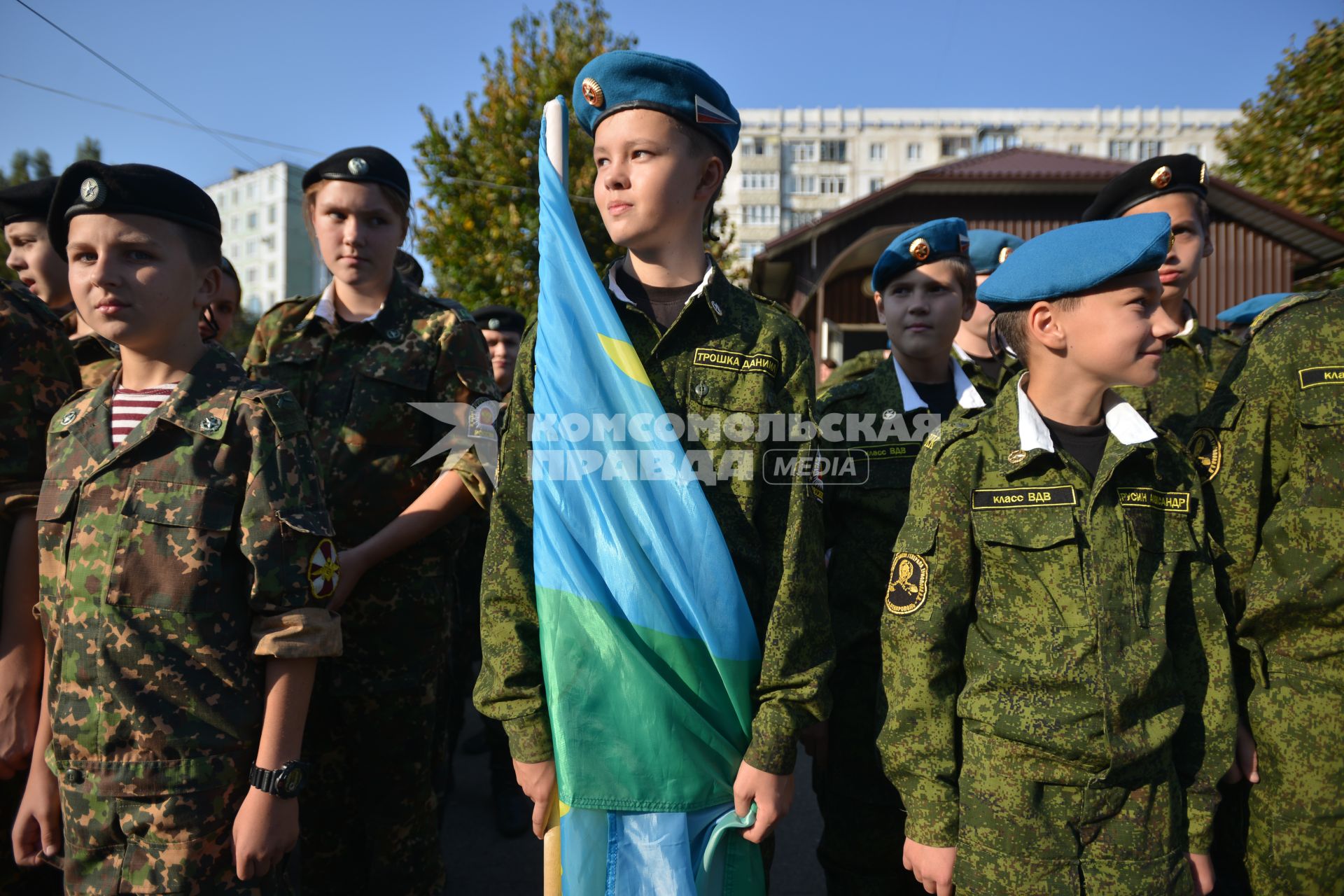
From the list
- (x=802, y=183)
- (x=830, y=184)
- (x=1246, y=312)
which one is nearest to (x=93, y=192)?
(x=1246, y=312)

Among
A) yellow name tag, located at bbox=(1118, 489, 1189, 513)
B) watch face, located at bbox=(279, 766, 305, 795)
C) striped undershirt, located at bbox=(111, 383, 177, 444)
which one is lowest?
watch face, located at bbox=(279, 766, 305, 795)

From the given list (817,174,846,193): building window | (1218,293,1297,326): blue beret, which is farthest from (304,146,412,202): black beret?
(817,174,846,193): building window

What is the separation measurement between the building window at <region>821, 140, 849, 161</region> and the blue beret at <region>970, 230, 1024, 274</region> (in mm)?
67060

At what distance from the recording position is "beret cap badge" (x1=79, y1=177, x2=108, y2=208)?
179 cm

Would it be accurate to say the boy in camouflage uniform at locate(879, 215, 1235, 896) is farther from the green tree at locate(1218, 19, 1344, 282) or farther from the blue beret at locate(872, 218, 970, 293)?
the green tree at locate(1218, 19, 1344, 282)

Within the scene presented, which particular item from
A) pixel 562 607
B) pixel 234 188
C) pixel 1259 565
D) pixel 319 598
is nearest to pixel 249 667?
pixel 319 598

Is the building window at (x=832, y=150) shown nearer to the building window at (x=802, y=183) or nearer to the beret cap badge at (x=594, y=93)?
the building window at (x=802, y=183)

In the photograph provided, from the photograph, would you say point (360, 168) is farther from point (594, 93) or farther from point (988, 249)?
point (988, 249)

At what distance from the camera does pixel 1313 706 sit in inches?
81.4

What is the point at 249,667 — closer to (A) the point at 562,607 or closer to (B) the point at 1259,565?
(A) the point at 562,607

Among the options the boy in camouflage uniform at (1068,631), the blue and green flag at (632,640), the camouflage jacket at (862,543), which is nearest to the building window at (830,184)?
the camouflage jacket at (862,543)

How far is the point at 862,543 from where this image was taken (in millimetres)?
2551

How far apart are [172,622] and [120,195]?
3.17ft

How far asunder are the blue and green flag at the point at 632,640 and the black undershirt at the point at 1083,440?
2.99ft
